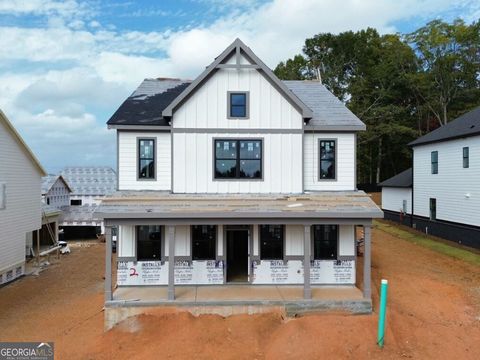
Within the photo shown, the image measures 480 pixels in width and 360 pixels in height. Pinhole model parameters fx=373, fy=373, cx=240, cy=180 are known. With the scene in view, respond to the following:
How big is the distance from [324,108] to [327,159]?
2.27 meters

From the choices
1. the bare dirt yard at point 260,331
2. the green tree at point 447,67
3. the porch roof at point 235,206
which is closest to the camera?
the bare dirt yard at point 260,331

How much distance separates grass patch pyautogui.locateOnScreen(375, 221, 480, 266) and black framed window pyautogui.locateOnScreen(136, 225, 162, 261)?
14.9 metres

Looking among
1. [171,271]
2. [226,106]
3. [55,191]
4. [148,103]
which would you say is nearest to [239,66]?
[226,106]

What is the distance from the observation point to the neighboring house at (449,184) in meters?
21.3

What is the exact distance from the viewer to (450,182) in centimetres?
2366

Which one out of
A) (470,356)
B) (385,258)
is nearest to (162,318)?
(470,356)

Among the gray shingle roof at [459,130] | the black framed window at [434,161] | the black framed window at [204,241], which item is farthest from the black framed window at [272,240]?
the black framed window at [434,161]

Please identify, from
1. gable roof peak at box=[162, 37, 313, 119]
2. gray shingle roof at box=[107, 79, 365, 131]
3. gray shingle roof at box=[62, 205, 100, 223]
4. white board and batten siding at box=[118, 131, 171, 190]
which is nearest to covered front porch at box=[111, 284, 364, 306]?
white board and batten siding at box=[118, 131, 171, 190]

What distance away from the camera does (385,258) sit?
19219 mm

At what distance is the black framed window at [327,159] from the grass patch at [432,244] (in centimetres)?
943

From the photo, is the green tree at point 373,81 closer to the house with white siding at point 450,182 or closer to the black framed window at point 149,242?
the house with white siding at point 450,182

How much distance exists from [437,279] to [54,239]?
23.1 meters

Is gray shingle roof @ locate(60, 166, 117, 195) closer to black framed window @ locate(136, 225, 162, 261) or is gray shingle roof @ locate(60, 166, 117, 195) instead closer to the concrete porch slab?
black framed window @ locate(136, 225, 162, 261)

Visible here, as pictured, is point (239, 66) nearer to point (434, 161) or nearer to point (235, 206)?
point (235, 206)
